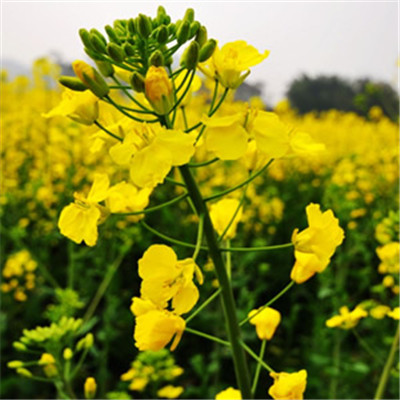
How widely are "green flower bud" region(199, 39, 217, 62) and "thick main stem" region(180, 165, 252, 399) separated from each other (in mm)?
205

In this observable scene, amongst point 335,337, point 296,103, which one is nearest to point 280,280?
point 335,337

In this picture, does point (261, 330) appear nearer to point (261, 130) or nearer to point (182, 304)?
point (182, 304)

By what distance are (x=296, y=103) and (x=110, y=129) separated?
8236 millimetres

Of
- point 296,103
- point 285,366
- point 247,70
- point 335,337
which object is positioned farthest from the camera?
point 296,103

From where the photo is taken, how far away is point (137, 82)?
85 centimetres

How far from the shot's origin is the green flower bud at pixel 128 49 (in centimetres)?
90

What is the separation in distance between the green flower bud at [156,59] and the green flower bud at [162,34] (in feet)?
0.26

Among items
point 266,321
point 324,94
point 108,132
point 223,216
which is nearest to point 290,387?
point 266,321

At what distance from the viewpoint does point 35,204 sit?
10.2 feet

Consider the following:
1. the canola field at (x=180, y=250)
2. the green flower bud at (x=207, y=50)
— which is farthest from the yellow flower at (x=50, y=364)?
the green flower bud at (x=207, y=50)

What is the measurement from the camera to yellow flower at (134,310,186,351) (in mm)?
814

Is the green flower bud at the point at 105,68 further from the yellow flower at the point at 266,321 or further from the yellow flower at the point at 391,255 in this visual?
the yellow flower at the point at 391,255

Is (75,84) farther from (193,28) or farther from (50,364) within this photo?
(50,364)

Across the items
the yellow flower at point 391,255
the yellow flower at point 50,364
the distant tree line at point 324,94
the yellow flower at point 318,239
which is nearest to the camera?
the yellow flower at point 318,239
